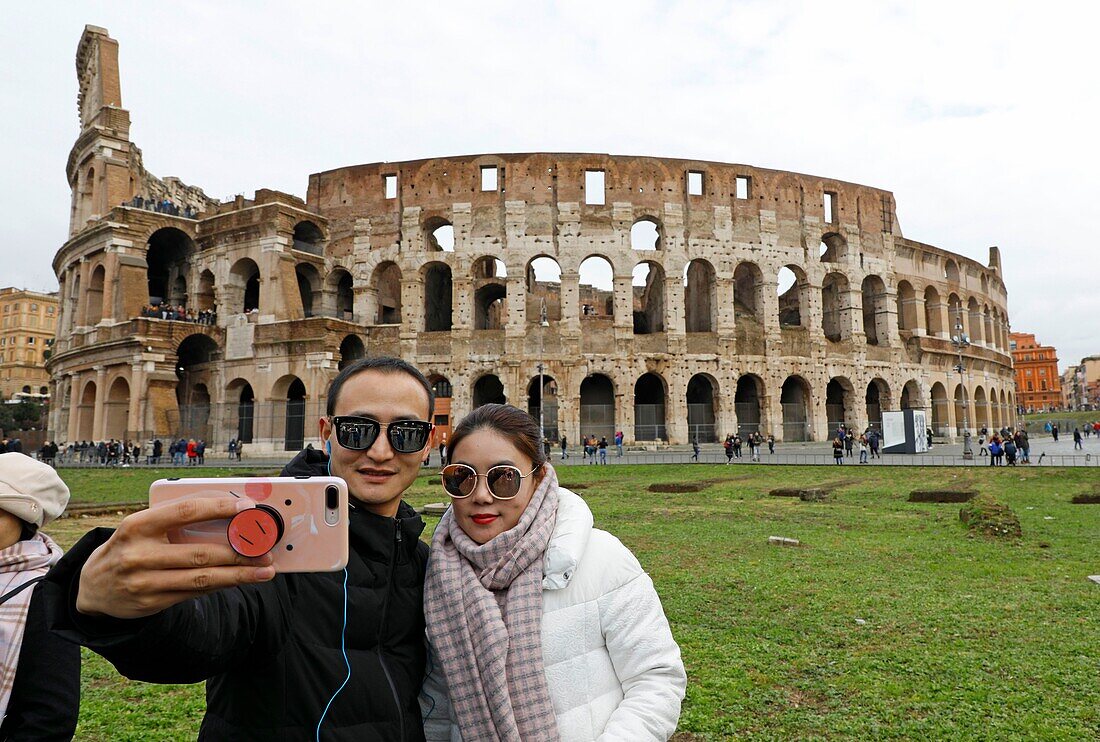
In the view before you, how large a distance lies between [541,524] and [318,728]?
75 cm

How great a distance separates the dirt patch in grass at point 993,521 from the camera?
28.6 ft

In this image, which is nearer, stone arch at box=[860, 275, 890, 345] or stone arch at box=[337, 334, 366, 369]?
stone arch at box=[337, 334, 366, 369]

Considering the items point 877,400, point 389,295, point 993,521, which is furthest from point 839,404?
point 993,521

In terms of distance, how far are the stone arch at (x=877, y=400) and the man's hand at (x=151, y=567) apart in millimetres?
36406

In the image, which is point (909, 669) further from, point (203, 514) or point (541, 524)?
point (203, 514)

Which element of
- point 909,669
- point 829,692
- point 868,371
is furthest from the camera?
point 868,371

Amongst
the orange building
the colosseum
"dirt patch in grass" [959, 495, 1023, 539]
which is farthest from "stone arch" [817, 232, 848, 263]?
the orange building

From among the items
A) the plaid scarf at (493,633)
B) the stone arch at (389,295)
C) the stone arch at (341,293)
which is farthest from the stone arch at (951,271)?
the plaid scarf at (493,633)

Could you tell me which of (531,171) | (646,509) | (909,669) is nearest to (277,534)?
(909,669)

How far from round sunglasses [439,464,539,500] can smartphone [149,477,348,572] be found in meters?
0.68

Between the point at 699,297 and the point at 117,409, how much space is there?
28.4m

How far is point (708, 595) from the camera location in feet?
20.2

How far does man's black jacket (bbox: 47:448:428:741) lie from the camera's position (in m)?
1.37

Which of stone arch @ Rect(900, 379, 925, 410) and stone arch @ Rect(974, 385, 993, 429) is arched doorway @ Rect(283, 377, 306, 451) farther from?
stone arch @ Rect(974, 385, 993, 429)
